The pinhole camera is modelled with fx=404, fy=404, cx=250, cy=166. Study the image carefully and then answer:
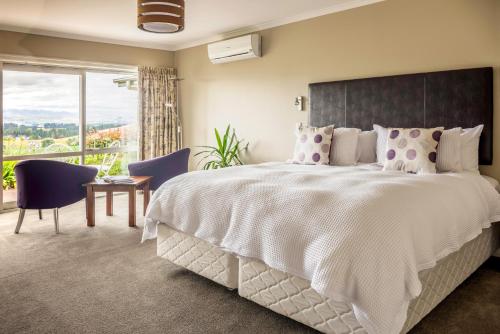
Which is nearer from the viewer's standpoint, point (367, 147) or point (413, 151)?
point (413, 151)

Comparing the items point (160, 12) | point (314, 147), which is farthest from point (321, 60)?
point (160, 12)

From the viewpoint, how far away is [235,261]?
2656 mm

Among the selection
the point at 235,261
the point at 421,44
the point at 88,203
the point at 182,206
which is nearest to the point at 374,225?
the point at 235,261

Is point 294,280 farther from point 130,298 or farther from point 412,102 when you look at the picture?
point 412,102

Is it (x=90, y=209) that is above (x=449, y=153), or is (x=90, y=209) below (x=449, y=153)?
below

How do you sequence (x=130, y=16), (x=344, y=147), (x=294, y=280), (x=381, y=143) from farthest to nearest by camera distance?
1. (x=130, y=16)
2. (x=344, y=147)
3. (x=381, y=143)
4. (x=294, y=280)

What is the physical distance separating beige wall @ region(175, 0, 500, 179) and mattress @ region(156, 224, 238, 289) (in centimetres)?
242

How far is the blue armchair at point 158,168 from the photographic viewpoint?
5043 millimetres

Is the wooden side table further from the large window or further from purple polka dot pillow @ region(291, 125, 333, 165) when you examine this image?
purple polka dot pillow @ region(291, 125, 333, 165)

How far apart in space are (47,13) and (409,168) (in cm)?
424

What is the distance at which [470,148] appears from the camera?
337 cm

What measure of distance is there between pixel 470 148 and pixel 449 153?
0.78 ft

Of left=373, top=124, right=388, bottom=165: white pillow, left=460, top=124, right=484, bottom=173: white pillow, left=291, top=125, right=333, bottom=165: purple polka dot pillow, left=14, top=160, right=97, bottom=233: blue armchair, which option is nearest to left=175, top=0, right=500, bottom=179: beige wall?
left=460, top=124, right=484, bottom=173: white pillow

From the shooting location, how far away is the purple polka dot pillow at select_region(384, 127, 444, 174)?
3.20 meters
